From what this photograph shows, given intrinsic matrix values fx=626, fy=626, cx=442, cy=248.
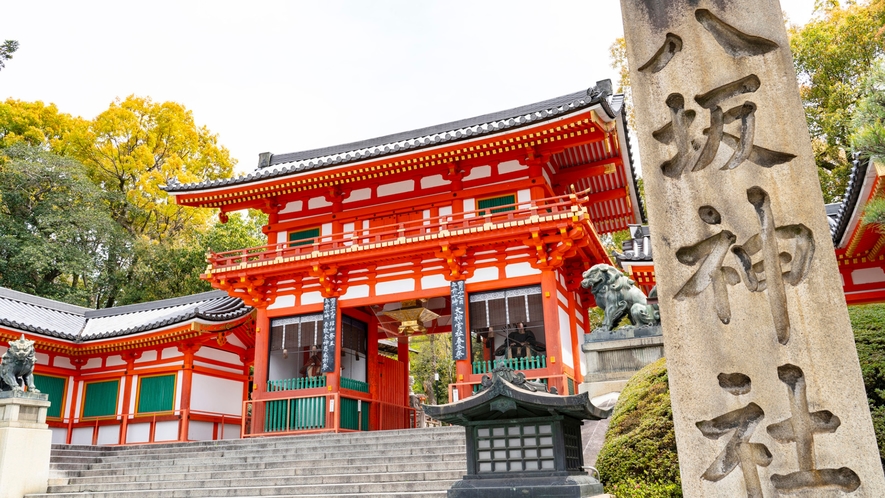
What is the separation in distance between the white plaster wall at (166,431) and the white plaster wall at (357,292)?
588 cm

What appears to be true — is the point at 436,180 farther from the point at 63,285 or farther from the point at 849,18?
the point at 63,285

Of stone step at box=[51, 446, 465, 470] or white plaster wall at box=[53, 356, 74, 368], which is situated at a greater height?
white plaster wall at box=[53, 356, 74, 368]

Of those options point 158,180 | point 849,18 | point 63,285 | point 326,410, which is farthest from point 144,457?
point 849,18

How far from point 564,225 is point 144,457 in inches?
392

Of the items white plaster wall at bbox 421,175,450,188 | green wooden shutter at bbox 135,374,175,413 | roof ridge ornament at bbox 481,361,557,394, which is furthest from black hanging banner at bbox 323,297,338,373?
roof ridge ornament at bbox 481,361,557,394

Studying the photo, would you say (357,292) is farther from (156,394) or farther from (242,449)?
(156,394)

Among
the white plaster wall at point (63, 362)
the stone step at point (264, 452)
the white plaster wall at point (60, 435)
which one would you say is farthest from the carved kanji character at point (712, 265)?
the white plaster wall at point (63, 362)

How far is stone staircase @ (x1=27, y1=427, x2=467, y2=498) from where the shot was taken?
30.8 feet

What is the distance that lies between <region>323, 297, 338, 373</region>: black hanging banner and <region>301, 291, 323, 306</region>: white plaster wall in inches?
11.5

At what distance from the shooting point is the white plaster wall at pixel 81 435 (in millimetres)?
17430

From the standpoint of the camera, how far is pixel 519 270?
14219 millimetres

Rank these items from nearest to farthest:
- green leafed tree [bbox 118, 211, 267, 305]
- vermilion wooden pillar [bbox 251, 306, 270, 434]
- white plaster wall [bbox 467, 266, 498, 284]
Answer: white plaster wall [bbox 467, 266, 498, 284], vermilion wooden pillar [bbox 251, 306, 270, 434], green leafed tree [bbox 118, 211, 267, 305]

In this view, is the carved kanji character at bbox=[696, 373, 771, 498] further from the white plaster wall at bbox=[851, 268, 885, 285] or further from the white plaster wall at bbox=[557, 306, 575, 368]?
the white plaster wall at bbox=[851, 268, 885, 285]

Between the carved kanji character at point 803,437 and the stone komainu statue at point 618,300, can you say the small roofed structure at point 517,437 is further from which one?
the stone komainu statue at point 618,300
